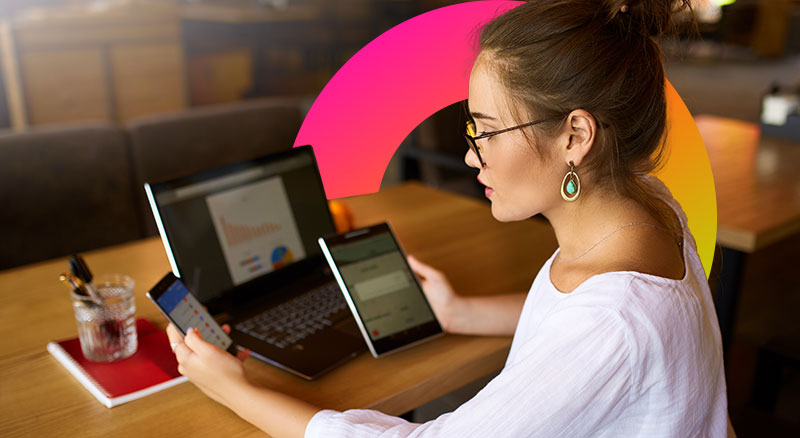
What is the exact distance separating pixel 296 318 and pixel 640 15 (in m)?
0.75

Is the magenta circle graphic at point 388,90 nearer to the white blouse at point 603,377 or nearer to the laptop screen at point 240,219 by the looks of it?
the laptop screen at point 240,219

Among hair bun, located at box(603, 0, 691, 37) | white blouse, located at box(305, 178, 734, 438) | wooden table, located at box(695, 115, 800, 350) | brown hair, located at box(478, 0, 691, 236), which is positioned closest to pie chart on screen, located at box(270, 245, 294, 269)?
white blouse, located at box(305, 178, 734, 438)

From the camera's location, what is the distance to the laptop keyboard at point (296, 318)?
1.24 m

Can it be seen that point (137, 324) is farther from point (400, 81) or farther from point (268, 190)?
point (400, 81)

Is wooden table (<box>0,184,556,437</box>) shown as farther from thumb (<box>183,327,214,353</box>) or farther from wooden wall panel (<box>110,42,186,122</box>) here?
wooden wall panel (<box>110,42,186,122</box>)

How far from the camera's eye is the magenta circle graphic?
125 centimetres

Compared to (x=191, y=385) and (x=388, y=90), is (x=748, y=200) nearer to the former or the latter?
Answer: (x=388, y=90)

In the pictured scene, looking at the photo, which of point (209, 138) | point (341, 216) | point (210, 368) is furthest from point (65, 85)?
point (210, 368)

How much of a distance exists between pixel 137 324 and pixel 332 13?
19.5 ft

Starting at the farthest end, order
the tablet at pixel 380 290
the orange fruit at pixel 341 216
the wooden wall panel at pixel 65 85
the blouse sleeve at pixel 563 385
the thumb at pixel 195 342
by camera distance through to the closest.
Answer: the wooden wall panel at pixel 65 85, the orange fruit at pixel 341 216, the tablet at pixel 380 290, the thumb at pixel 195 342, the blouse sleeve at pixel 563 385

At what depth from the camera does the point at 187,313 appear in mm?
1124

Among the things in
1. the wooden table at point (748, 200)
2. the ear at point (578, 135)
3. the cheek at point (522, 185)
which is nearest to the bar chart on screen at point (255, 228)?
the cheek at point (522, 185)

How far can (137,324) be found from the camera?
1.28 meters

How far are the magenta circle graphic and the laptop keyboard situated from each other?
196mm
